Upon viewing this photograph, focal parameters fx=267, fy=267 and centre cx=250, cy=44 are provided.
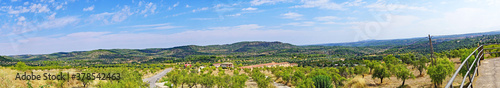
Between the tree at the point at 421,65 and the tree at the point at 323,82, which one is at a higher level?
the tree at the point at 421,65

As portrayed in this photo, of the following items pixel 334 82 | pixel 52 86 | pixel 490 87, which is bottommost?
pixel 334 82

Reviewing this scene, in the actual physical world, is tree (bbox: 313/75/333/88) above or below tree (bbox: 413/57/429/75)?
below

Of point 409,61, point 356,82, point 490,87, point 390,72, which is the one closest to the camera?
point 490,87

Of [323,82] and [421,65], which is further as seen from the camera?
[421,65]

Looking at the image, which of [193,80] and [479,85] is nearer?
[479,85]

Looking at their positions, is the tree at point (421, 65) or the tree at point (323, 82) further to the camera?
the tree at point (421, 65)

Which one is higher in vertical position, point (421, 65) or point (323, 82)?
point (421, 65)

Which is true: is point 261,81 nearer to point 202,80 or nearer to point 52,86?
point 202,80

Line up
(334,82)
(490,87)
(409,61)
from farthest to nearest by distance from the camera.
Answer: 1. (409,61)
2. (334,82)
3. (490,87)

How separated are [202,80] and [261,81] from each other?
354 inches

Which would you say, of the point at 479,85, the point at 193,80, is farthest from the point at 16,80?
the point at 479,85

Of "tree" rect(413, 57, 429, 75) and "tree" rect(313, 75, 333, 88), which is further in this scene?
"tree" rect(413, 57, 429, 75)

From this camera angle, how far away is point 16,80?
24484mm

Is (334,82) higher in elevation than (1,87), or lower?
lower
